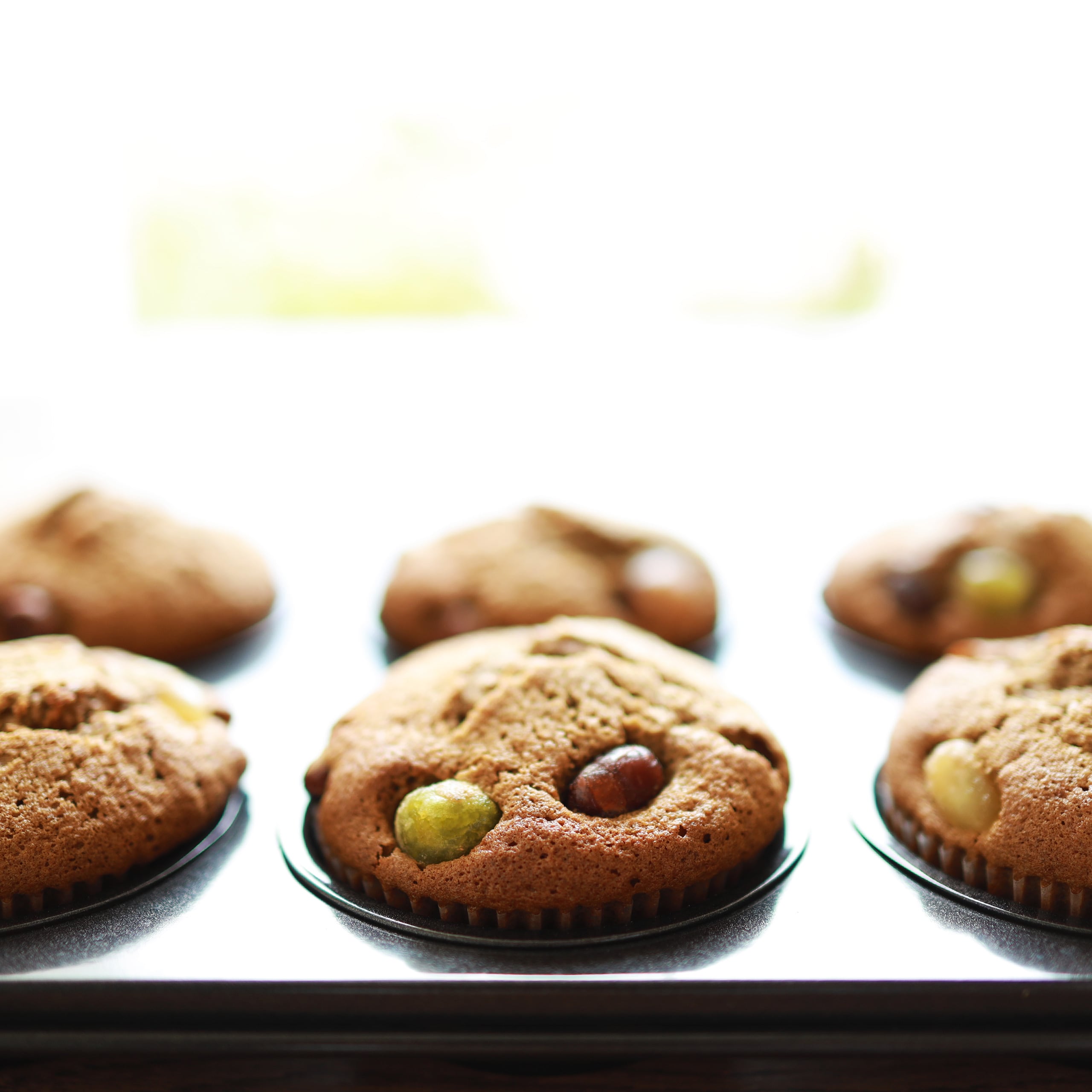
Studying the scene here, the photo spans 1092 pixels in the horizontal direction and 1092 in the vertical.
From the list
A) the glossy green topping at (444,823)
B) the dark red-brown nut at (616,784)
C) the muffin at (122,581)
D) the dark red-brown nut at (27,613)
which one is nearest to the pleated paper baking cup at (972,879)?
the dark red-brown nut at (616,784)

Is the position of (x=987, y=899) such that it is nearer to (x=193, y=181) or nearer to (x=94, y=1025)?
(x=94, y=1025)

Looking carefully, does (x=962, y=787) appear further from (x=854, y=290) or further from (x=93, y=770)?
(x=854, y=290)

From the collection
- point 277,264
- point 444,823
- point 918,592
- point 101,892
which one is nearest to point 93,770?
point 101,892

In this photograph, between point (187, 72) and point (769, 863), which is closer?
point (769, 863)

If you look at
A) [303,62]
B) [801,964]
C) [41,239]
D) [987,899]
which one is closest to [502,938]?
[801,964]

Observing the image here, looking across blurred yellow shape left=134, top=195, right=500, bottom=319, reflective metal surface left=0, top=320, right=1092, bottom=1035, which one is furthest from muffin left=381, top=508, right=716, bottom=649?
blurred yellow shape left=134, top=195, right=500, bottom=319

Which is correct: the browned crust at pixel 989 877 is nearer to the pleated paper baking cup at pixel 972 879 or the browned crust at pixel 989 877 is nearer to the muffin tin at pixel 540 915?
the pleated paper baking cup at pixel 972 879

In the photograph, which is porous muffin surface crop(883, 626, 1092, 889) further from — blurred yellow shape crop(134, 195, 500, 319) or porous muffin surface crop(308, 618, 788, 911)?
blurred yellow shape crop(134, 195, 500, 319)
